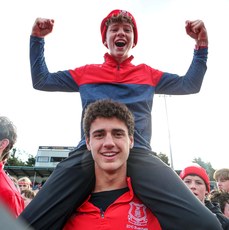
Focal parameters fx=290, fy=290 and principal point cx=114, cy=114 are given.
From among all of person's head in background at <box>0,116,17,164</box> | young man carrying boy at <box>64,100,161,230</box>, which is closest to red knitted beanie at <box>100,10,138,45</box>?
young man carrying boy at <box>64,100,161,230</box>

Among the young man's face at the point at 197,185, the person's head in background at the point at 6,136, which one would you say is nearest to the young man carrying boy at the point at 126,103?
the person's head in background at the point at 6,136

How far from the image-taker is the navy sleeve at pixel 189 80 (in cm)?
257

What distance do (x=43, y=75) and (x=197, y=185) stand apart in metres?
2.77

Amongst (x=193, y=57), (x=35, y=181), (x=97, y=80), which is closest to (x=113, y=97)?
(x=97, y=80)

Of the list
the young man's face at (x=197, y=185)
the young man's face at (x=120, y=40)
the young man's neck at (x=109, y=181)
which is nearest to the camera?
the young man's neck at (x=109, y=181)

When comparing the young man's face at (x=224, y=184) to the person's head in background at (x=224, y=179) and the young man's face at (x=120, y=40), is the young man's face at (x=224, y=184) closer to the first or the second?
the person's head in background at (x=224, y=179)

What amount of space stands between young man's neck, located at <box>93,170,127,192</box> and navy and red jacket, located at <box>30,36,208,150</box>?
0.30m

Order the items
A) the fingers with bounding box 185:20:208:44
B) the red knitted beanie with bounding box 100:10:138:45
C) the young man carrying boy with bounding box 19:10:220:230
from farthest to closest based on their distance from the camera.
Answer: the red knitted beanie with bounding box 100:10:138:45 < the fingers with bounding box 185:20:208:44 < the young man carrying boy with bounding box 19:10:220:230

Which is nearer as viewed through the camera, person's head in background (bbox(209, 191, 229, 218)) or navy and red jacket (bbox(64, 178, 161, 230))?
navy and red jacket (bbox(64, 178, 161, 230))

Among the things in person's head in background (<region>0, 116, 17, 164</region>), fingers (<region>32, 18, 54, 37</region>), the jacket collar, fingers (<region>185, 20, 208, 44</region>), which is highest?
fingers (<region>32, 18, 54, 37</region>)

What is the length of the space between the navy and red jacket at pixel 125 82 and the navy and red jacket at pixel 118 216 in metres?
0.47

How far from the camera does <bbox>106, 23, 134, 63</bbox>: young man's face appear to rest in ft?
9.00

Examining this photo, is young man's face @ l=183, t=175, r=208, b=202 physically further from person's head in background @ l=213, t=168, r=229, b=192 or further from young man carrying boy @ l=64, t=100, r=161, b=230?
young man carrying boy @ l=64, t=100, r=161, b=230

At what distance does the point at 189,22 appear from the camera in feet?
8.33
